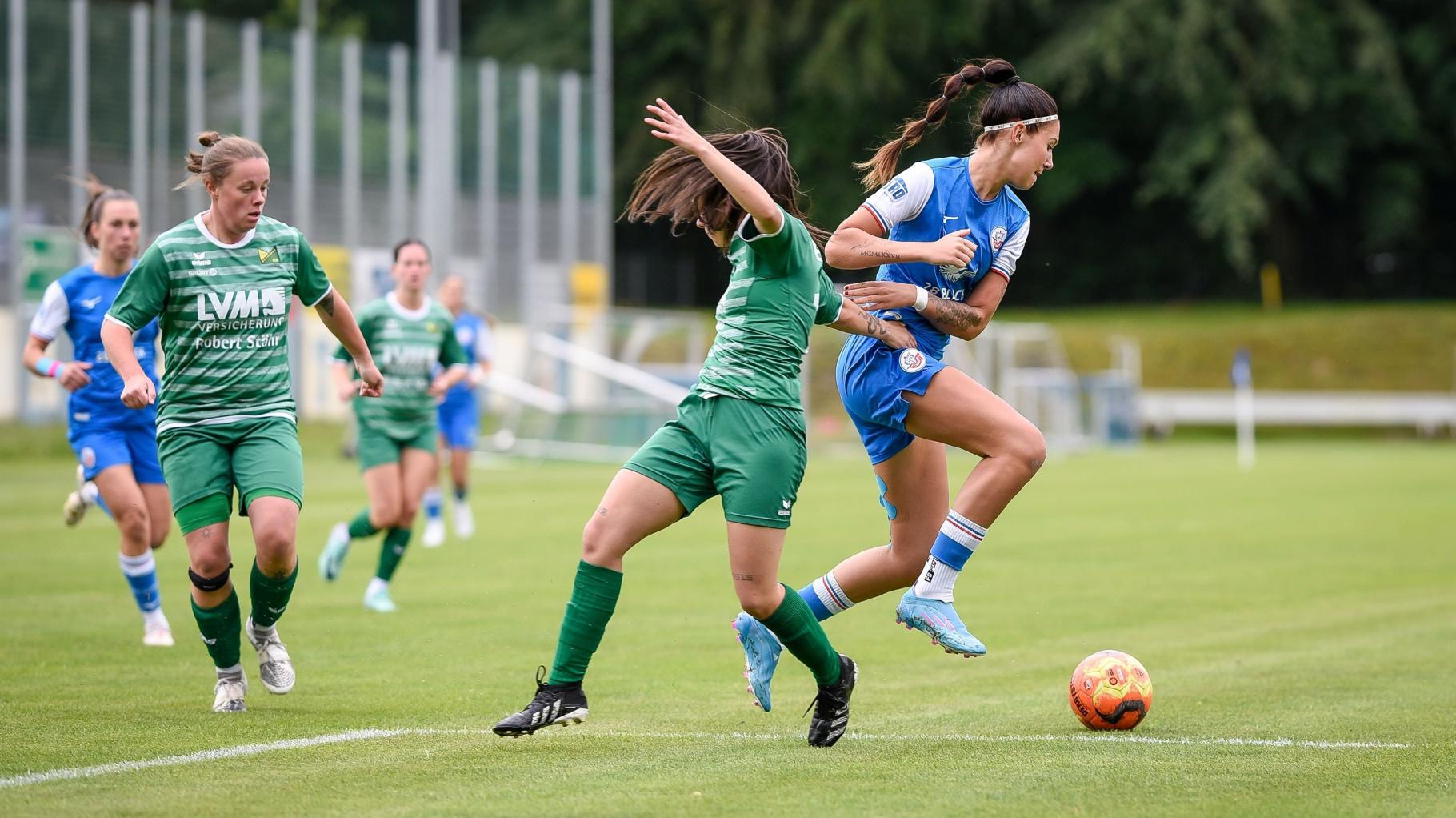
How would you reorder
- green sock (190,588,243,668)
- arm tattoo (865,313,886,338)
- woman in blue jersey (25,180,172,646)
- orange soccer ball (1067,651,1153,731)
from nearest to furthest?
arm tattoo (865,313,886,338)
orange soccer ball (1067,651,1153,731)
green sock (190,588,243,668)
woman in blue jersey (25,180,172,646)

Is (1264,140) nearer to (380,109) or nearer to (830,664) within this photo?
(380,109)

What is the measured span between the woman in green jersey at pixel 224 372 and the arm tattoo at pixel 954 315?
247 centimetres

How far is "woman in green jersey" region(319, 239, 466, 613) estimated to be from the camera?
10711 mm

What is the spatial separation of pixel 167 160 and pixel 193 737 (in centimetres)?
2674

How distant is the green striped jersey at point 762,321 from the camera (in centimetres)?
571

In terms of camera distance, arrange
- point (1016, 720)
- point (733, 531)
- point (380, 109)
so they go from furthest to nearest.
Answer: point (380, 109) < point (1016, 720) < point (733, 531)

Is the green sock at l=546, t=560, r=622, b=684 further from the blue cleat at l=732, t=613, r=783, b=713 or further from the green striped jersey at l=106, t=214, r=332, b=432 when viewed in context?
the green striped jersey at l=106, t=214, r=332, b=432

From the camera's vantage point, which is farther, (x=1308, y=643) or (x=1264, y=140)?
(x=1264, y=140)

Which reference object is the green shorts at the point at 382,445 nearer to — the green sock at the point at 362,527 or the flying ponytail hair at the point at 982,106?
the green sock at the point at 362,527

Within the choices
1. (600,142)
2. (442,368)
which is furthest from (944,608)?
(600,142)

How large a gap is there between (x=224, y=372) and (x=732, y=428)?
2238 mm

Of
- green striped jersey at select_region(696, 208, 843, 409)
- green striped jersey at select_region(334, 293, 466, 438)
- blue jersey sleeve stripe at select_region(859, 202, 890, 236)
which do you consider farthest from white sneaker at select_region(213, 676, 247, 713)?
green striped jersey at select_region(334, 293, 466, 438)

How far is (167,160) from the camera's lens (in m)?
31.0

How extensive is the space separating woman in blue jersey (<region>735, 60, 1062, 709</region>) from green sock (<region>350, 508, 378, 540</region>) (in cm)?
487
